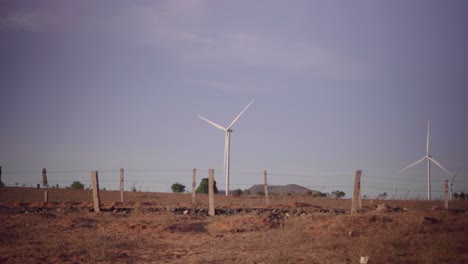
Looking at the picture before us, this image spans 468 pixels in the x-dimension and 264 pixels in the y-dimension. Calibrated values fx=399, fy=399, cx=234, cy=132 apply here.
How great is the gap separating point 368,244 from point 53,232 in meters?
9.27

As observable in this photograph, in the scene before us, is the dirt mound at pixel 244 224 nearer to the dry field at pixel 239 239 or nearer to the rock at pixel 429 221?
the dry field at pixel 239 239

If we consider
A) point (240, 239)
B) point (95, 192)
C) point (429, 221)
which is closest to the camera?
point (429, 221)

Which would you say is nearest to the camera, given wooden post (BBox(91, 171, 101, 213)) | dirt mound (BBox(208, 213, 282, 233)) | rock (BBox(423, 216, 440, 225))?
rock (BBox(423, 216, 440, 225))

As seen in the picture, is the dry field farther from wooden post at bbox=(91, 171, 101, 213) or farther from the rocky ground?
wooden post at bbox=(91, 171, 101, 213)

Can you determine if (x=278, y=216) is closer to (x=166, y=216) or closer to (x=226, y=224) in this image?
(x=226, y=224)

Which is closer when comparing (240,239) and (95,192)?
(240,239)

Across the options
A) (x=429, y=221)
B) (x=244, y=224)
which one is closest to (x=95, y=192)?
(x=244, y=224)

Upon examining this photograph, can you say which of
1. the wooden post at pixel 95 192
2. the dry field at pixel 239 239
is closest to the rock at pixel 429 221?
the dry field at pixel 239 239

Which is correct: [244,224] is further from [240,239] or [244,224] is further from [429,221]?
[429,221]

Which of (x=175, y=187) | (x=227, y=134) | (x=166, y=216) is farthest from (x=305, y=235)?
(x=175, y=187)

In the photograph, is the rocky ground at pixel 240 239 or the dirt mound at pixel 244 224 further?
the dirt mound at pixel 244 224

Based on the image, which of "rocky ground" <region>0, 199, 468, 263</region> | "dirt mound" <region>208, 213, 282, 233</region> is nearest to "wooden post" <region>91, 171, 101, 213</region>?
"rocky ground" <region>0, 199, 468, 263</region>

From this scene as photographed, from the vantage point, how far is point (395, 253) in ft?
27.0

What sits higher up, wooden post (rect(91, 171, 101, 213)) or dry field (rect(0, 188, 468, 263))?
wooden post (rect(91, 171, 101, 213))
